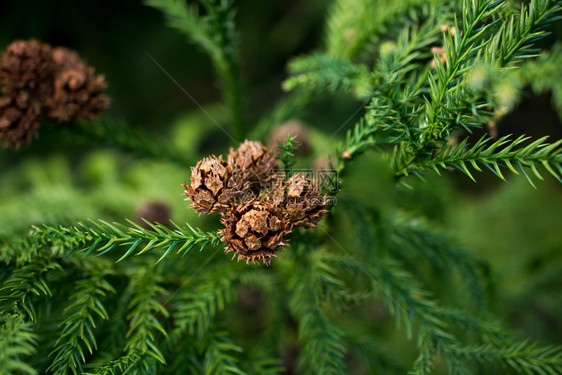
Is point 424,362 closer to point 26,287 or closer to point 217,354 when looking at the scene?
point 217,354

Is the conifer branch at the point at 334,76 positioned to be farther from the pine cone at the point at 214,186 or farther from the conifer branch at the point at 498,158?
the pine cone at the point at 214,186

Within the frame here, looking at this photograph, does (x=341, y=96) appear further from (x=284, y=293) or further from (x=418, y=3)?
(x=284, y=293)

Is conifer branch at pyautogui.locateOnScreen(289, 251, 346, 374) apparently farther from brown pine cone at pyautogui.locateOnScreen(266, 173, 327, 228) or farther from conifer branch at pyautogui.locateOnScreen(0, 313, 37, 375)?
conifer branch at pyautogui.locateOnScreen(0, 313, 37, 375)

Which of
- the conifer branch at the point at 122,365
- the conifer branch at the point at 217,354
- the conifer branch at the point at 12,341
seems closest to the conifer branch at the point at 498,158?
the conifer branch at the point at 217,354

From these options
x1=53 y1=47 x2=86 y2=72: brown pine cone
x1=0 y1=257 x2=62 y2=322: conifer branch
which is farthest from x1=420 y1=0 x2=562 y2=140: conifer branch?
x1=53 y1=47 x2=86 y2=72: brown pine cone

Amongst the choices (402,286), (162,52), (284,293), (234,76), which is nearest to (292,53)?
(162,52)
